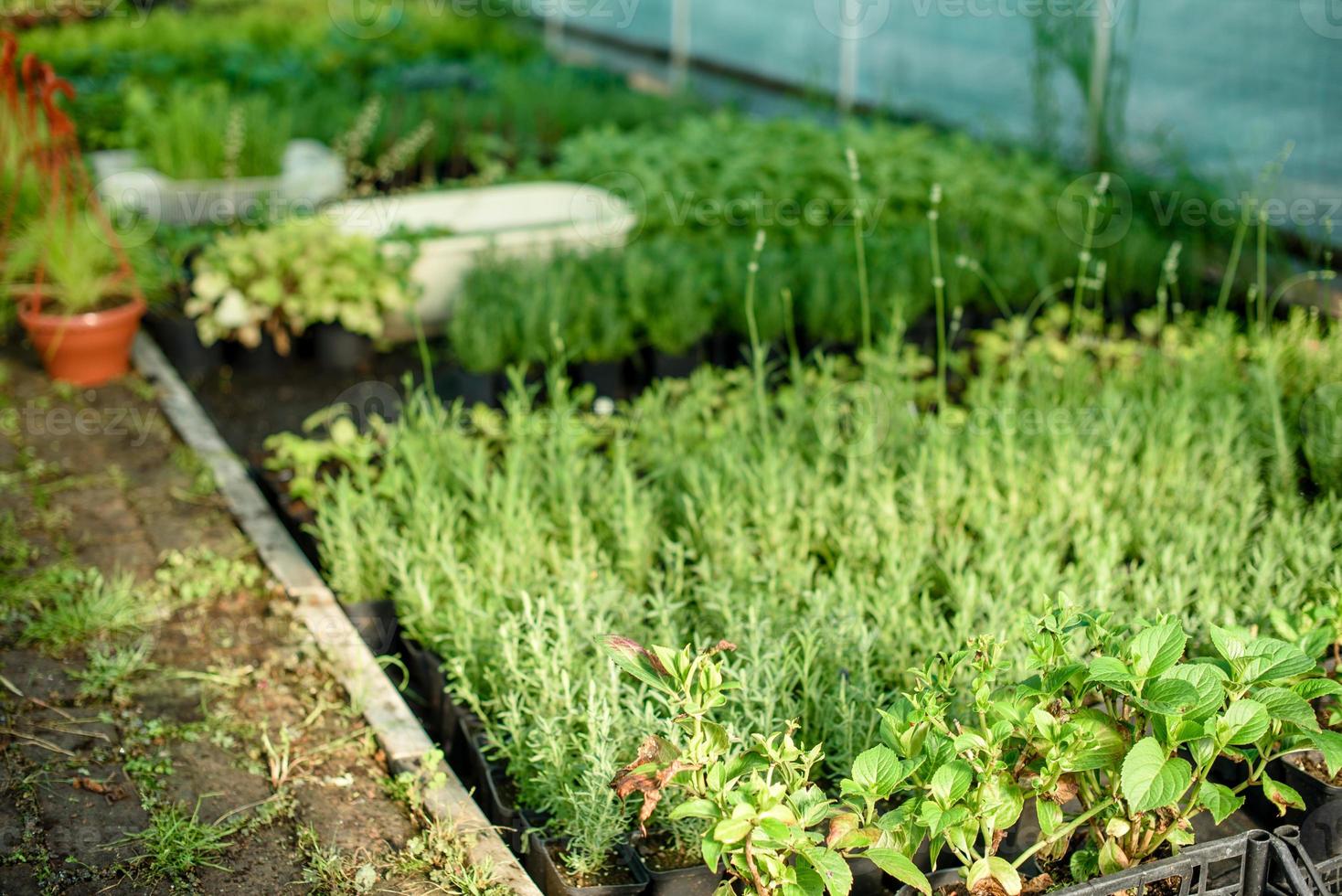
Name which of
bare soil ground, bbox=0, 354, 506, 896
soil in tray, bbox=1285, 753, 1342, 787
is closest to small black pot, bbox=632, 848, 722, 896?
bare soil ground, bbox=0, 354, 506, 896

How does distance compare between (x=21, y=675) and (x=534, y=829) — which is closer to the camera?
(x=534, y=829)

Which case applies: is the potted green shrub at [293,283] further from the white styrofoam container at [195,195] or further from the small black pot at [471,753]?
the small black pot at [471,753]

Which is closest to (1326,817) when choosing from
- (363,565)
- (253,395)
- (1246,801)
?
(1246,801)

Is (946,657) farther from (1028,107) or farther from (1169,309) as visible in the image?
(1028,107)

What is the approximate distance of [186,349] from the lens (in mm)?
5727

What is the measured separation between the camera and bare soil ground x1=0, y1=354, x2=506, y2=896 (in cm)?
288

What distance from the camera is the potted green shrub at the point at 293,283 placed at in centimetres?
543

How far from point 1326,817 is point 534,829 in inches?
68.8

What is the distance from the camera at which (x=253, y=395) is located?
5586 millimetres

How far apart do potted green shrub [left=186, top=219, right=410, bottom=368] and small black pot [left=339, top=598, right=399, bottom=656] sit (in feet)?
6.78

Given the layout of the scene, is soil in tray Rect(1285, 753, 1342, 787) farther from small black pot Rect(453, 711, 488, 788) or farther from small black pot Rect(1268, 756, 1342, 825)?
small black pot Rect(453, 711, 488, 788)

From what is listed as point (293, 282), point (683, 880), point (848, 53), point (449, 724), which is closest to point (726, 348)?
point (293, 282)

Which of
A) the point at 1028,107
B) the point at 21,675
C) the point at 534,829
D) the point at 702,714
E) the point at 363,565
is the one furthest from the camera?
the point at 1028,107

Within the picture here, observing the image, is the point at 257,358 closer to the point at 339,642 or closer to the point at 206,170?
the point at 206,170
